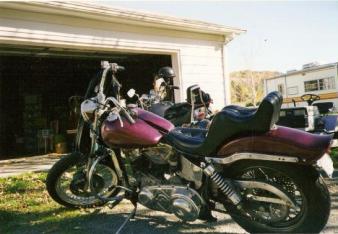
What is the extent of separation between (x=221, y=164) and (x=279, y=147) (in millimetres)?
511

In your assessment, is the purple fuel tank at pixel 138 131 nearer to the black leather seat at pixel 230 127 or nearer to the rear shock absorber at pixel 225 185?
the black leather seat at pixel 230 127

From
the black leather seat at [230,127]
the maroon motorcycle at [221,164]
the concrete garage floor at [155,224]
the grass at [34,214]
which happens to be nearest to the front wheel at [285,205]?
the maroon motorcycle at [221,164]

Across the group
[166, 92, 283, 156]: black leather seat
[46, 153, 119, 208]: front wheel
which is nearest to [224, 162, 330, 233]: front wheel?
[166, 92, 283, 156]: black leather seat

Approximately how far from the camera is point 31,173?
6828 mm

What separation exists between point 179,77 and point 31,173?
14.2 ft

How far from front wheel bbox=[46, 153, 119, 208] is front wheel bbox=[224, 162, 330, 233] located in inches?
57.7

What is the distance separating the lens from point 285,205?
107 inches

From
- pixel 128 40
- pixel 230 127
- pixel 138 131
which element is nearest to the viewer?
pixel 230 127

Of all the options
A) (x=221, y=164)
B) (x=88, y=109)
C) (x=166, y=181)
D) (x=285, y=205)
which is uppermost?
(x=88, y=109)

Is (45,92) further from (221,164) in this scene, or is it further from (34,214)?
(221,164)

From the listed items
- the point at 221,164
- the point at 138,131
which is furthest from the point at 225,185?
the point at 138,131

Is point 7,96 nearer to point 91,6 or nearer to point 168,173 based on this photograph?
point 91,6

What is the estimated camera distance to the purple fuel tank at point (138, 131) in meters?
3.16

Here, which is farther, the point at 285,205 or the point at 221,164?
the point at 221,164
